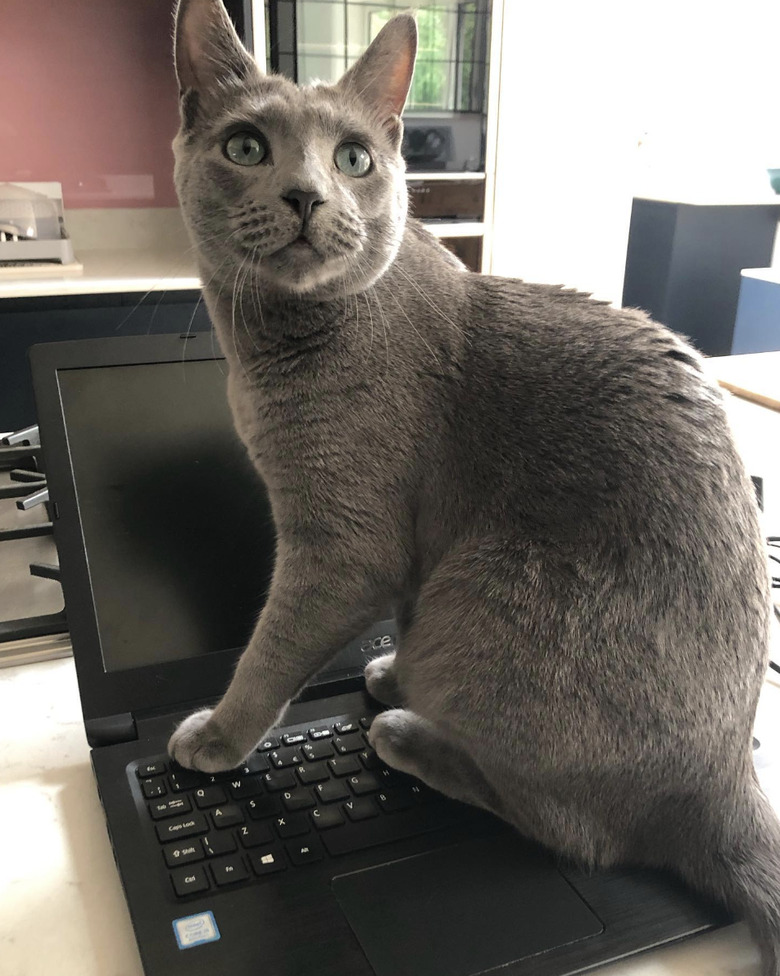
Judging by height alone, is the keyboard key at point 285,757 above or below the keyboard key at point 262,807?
below

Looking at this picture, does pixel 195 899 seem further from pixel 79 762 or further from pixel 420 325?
pixel 420 325

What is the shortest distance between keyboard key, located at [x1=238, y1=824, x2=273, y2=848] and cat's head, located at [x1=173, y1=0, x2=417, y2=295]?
1.28 feet

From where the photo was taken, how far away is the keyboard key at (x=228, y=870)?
0.52 meters

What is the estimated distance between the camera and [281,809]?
58 centimetres

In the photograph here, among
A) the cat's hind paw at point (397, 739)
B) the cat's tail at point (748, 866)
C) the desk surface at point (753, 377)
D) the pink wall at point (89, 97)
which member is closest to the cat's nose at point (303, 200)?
the cat's hind paw at point (397, 739)

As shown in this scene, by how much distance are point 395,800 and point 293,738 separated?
0.34 feet

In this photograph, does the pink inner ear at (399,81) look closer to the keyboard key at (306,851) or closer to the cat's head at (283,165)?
the cat's head at (283,165)

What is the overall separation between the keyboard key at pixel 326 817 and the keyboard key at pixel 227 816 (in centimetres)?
5

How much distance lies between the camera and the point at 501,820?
0.59m

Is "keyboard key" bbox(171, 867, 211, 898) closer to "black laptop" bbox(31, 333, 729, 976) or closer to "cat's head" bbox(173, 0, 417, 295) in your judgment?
"black laptop" bbox(31, 333, 729, 976)

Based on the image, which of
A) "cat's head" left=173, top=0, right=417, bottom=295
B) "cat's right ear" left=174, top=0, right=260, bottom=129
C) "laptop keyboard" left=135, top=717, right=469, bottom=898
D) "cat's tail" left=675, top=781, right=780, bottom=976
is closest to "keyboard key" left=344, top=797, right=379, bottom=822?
"laptop keyboard" left=135, top=717, right=469, bottom=898

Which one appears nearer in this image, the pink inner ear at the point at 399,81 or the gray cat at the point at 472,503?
the gray cat at the point at 472,503

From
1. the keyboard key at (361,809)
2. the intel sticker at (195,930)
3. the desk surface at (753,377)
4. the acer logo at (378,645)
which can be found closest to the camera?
the intel sticker at (195,930)

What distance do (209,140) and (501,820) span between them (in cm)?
56
